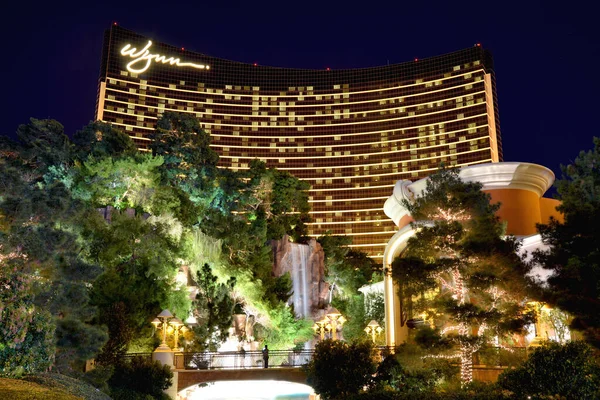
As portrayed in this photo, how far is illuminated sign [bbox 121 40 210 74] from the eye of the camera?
282 ft

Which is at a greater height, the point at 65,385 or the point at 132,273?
the point at 132,273

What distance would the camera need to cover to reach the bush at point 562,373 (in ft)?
40.1

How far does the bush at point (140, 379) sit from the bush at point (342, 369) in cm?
623

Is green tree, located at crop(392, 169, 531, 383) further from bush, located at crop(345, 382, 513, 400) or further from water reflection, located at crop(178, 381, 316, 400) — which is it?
water reflection, located at crop(178, 381, 316, 400)

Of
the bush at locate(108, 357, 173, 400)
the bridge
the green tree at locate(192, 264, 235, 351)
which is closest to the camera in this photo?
the bush at locate(108, 357, 173, 400)

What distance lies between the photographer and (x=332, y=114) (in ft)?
299

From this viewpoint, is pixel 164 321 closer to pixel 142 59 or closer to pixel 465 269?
pixel 465 269

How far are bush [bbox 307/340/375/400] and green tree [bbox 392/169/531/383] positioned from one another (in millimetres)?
2483

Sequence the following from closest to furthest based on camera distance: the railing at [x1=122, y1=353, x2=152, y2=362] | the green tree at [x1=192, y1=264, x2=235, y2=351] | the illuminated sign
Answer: the railing at [x1=122, y1=353, x2=152, y2=362], the green tree at [x1=192, y1=264, x2=235, y2=351], the illuminated sign

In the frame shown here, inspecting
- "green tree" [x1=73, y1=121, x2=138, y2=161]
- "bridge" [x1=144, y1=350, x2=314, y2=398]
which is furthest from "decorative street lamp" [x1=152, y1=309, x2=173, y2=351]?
"green tree" [x1=73, y1=121, x2=138, y2=161]

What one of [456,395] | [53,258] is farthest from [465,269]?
[53,258]

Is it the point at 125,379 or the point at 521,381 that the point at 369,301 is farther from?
the point at 521,381

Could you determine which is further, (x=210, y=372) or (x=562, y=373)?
(x=210, y=372)

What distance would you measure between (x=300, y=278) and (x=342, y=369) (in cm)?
A: 2629
